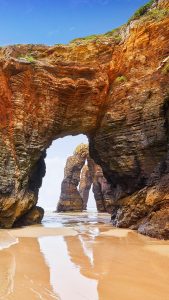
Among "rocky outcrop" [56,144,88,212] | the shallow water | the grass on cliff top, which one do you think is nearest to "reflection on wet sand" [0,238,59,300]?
the shallow water

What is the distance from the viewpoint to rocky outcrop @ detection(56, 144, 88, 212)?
148 feet

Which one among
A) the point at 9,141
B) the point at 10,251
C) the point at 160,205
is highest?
the point at 9,141

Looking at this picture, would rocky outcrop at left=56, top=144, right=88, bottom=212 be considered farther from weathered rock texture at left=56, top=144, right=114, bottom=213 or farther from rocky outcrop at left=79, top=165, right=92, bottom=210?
rocky outcrop at left=79, top=165, right=92, bottom=210

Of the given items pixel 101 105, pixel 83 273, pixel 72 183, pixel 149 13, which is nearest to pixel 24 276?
pixel 83 273

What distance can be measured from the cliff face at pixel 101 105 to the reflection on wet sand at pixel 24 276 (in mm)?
7904

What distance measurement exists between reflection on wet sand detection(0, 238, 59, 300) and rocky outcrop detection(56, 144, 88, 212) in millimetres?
38920

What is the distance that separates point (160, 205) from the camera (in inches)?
460

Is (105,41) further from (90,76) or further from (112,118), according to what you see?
(112,118)

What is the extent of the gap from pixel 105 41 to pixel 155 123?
646cm

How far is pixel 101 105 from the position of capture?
1661cm

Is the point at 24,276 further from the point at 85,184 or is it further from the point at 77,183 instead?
the point at 85,184

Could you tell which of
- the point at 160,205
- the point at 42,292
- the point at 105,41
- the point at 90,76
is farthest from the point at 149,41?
the point at 42,292

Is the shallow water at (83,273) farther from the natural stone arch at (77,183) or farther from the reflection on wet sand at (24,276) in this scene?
the natural stone arch at (77,183)

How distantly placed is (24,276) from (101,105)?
13.2 metres
